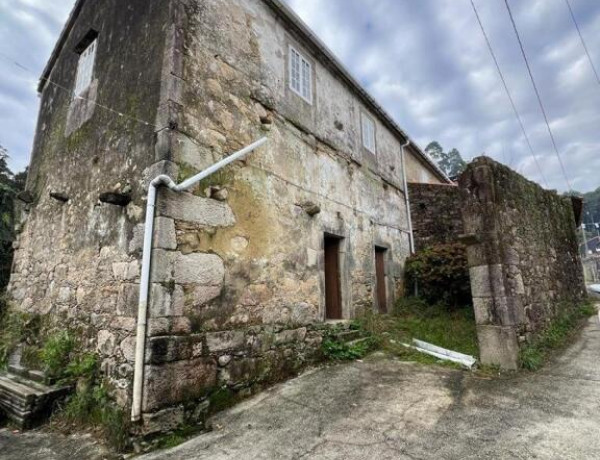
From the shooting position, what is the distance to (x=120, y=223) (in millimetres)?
3998

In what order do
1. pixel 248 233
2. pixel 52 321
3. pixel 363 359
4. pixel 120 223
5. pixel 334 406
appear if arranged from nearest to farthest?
pixel 334 406 < pixel 120 223 < pixel 248 233 < pixel 52 321 < pixel 363 359

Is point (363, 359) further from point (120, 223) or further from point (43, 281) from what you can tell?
point (43, 281)

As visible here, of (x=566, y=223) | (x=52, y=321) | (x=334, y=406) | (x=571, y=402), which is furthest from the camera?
(x=566, y=223)

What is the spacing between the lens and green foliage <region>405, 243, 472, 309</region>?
7488 millimetres

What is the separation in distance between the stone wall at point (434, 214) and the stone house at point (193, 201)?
3.01 m

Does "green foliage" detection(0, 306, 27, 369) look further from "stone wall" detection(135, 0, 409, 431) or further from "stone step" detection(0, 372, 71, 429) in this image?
"stone wall" detection(135, 0, 409, 431)

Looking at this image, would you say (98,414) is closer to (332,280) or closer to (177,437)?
(177,437)

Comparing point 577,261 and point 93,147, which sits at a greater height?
point 93,147

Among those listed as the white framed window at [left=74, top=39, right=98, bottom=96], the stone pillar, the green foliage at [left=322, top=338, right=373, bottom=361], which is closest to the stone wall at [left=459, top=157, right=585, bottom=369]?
the stone pillar

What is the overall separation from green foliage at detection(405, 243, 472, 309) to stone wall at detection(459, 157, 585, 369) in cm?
164

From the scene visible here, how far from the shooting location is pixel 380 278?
8.10 meters

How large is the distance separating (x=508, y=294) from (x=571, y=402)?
1407 mm

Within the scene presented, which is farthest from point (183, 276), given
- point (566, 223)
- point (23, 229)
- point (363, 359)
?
point (566, 223)

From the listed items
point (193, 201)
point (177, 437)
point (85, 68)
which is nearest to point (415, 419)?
point (177, 437)
